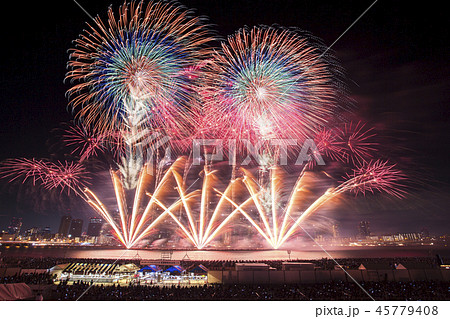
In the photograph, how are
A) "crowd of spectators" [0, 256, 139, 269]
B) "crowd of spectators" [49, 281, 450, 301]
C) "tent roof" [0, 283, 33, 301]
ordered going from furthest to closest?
"crowd of spectators" [0, 256, 139, 269], "crowd of spectators" [49, 281, 450, 301], "tent roof" [0, 283, 33, 301]

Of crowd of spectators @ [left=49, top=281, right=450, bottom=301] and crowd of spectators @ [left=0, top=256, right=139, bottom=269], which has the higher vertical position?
crowd of spectators @ [left=0, top=256, right=139, bottom=269]

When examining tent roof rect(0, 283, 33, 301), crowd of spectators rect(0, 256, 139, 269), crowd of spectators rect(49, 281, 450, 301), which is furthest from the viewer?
crowd of spectators rect(0, 256, 139, 269)

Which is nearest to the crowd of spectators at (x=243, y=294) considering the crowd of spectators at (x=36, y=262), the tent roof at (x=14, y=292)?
the tent roof at (x=14, y=292)

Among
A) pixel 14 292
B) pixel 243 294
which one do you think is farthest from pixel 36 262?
pixel 243 294

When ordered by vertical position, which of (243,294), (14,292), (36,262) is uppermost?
(36,262)

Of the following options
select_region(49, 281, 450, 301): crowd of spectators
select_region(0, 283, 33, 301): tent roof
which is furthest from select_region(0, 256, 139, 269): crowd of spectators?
select_region(49, 281, 450, 301): crowd of spectators

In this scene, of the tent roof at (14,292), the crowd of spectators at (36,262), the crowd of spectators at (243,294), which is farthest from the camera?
the crowd of spectators at (36,262)

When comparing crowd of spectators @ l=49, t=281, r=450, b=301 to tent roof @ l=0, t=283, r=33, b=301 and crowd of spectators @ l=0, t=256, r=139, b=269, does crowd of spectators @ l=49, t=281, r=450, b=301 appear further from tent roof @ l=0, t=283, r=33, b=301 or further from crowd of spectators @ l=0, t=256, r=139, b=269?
crowd of spectators @ l=0, t=256, r=139, b=269

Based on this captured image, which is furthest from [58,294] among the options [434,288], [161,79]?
[434,288]

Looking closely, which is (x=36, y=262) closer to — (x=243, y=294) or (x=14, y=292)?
(x=14, y=292)

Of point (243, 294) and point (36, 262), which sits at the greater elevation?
point (36, 262)

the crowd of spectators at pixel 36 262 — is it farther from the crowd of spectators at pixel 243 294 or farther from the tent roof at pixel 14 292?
the crowd of spectators at pixel 243 294
